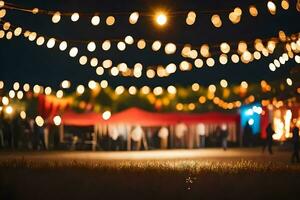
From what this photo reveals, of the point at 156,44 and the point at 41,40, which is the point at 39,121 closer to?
the point at 41,40

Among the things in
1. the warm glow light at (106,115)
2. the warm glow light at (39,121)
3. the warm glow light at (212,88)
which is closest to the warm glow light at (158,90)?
the warm glow light at (106,115)

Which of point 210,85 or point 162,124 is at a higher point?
point 210,85

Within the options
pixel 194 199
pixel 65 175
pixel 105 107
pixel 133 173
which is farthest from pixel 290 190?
pixel 105 107

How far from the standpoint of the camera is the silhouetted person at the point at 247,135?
29850 millimetres

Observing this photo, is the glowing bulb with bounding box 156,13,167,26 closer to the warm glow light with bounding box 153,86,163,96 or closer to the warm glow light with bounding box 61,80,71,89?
the warm glow light with bounding box 61,80,71,89

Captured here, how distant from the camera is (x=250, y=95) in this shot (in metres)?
30.6

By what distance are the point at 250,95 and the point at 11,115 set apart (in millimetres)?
12189

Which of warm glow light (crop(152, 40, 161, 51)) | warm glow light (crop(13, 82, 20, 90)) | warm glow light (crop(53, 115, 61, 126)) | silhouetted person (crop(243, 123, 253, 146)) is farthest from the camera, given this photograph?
silhouetted person (crop(243, 123, 253, 146))

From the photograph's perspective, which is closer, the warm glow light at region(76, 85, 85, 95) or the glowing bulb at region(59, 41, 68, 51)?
the glowing bulb at region(59, 41, 68, 51)

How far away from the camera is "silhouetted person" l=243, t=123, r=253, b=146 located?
97.9 ft

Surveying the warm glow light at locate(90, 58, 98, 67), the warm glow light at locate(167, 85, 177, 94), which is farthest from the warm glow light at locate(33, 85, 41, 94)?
the warm glow light at locate(167, 85, 177, 94)

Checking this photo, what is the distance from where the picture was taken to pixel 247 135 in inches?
1196

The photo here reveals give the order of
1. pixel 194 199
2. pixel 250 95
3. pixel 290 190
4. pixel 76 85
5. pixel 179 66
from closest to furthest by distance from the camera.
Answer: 1. pixel 194 199
2. pixel 290 190
3. pixel 179 66
4. pixel 76 85
5. pixel 250 95

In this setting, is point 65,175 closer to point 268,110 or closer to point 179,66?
point 179,66
